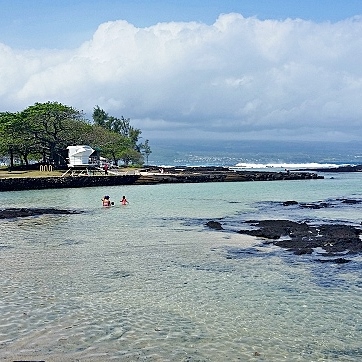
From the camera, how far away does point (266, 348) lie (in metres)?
10.7

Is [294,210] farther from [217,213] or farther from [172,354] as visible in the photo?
[172,354]

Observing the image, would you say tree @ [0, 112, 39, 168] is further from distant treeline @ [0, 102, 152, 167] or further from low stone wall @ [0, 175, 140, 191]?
low stone wall @ [0, 175, 140, 191]

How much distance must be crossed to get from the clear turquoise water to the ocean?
0.03 metres

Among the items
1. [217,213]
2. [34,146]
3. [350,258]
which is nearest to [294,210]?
[217,213]

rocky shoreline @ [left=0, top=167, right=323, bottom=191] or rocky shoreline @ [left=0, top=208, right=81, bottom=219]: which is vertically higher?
rocky shoreline @ [left=0, top=167, right=323, bottom=191]

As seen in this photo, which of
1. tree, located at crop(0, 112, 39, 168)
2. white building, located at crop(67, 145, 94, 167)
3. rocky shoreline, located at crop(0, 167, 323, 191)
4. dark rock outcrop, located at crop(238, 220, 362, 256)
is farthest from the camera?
white building, located at crop(67, 145, 94, 167)

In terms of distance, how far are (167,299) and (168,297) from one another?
0.20 m

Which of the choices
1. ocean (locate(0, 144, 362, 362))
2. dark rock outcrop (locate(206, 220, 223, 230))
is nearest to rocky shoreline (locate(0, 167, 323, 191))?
ocean (locate(0, 144, 362, 362))

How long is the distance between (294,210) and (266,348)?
27.5 metres

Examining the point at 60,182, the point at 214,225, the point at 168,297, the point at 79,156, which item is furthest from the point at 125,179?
the point at 168,297

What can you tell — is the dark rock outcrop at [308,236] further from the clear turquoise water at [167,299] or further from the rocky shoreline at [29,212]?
the rocky shoreline at [29,212]

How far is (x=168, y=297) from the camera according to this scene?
14.5 metres

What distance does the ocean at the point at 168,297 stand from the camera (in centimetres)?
1073

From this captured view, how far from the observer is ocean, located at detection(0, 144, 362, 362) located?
1073cm
